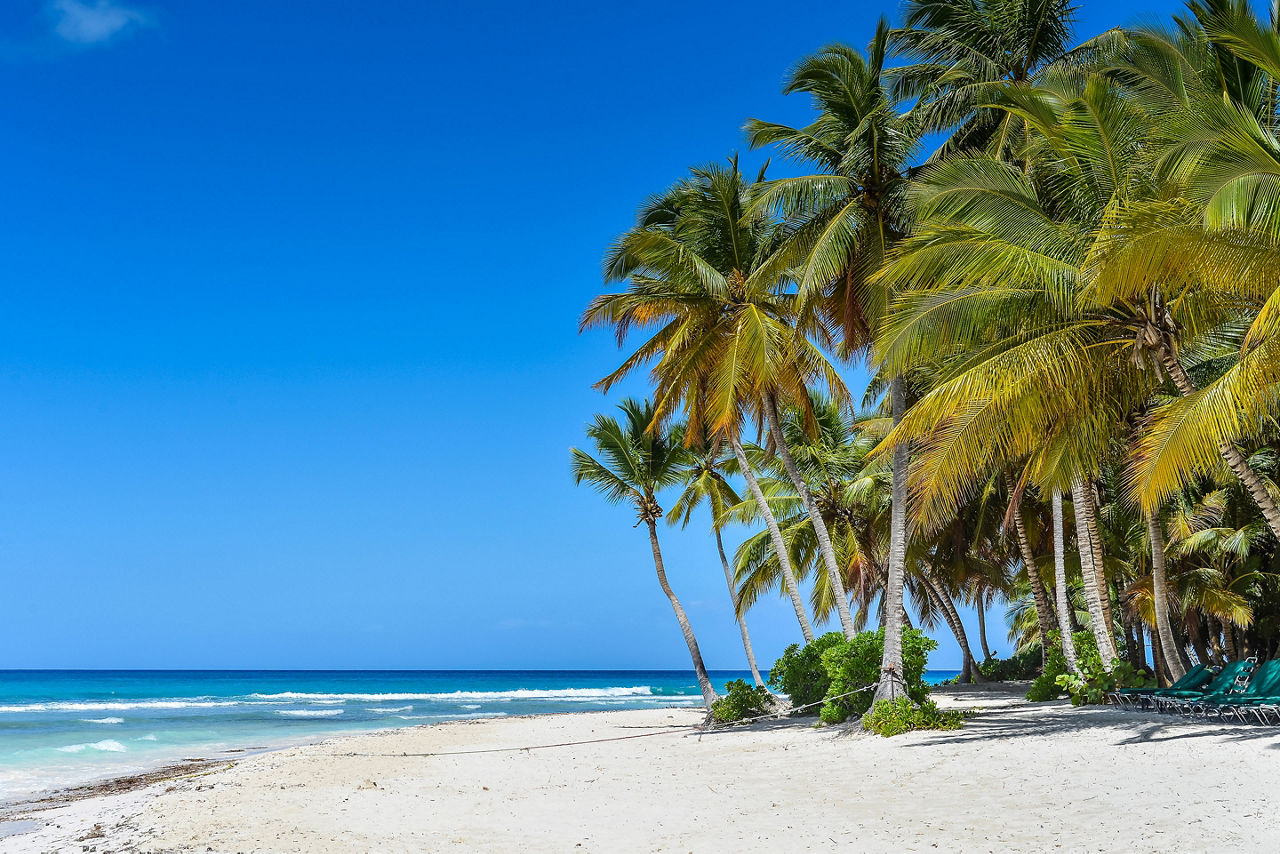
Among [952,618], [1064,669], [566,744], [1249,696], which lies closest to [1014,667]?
[952,618]

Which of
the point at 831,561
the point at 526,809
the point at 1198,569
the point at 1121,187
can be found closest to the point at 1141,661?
the point at 1198,569

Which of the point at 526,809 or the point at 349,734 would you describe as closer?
the point at 526,809

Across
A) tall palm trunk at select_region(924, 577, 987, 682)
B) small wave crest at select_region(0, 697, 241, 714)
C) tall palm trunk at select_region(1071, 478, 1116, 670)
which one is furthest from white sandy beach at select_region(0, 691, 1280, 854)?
small wave crest at select_region(0, 697, 241, 714)

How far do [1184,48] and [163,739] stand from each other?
26718 mm

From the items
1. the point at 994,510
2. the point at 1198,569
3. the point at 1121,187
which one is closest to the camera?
the point at 1121,187

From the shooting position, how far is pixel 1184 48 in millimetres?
9312

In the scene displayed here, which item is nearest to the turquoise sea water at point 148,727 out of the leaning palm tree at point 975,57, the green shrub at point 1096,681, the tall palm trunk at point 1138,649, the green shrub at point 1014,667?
the green shrub at point 1096,681

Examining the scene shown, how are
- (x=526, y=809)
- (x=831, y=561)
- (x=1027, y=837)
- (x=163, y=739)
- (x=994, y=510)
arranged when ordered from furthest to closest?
(x=163, y=739) < (x=994, y=510) < (x=831, y=561) < (x=526, y=809) < (x=1027, y=837)

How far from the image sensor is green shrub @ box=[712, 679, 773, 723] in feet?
54.4

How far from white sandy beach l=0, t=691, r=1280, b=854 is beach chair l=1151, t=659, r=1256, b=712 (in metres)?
0.54

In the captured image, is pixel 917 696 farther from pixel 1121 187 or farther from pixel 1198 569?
pixel 1198 569

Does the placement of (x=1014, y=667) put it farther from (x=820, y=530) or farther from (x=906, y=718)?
(x=906, y=718)

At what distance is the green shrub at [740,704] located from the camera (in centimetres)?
1658

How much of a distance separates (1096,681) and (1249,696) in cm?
354
